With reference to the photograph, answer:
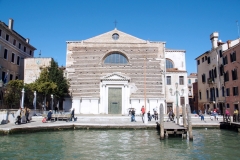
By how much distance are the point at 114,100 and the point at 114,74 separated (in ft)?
11.0

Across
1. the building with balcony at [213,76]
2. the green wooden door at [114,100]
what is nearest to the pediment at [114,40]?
the green wooden door at [114,100]

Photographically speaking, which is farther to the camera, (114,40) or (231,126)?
(114,40)

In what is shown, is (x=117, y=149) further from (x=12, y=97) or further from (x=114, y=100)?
(x=114, y=100)

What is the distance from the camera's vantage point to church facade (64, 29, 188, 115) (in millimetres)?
26781

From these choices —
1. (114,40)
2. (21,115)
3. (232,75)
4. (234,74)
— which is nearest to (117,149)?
(21,115)

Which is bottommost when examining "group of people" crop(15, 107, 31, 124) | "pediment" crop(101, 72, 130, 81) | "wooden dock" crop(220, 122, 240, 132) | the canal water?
the canal water

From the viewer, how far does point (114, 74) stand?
88.3ft

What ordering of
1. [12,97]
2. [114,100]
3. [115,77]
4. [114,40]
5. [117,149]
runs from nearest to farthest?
[117,149] < [12,97] < [115,77] < [114,100] < [114,40]

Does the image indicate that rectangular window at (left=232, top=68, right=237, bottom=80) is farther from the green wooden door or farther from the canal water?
the canal water

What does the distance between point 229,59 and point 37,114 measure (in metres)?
23.2

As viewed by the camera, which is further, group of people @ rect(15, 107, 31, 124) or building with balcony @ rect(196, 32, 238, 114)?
building with balcony @ rect(196, 32, 238, 114)

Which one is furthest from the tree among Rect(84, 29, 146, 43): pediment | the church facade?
Rect(84, 29, 146, 43): pediment

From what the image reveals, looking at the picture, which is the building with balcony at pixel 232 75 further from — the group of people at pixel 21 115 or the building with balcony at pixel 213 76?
the group of people at pixel 21 115

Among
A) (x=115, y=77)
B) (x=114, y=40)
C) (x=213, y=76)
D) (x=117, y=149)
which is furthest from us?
(x=213, y=76)
